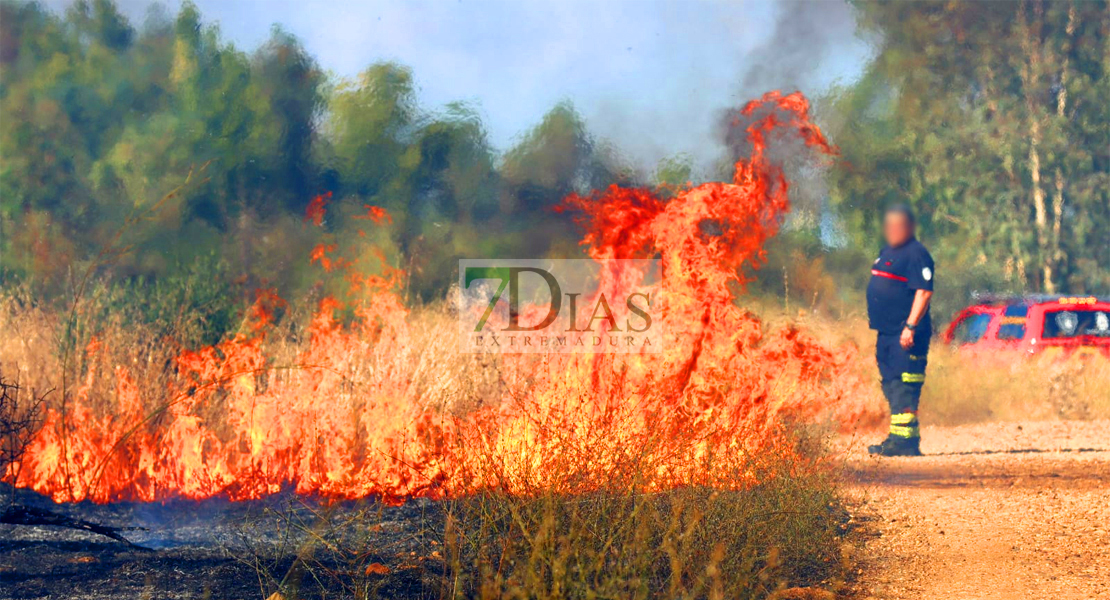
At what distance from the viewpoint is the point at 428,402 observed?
8.56 m

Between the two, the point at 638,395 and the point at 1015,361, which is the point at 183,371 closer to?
the point at 638,395

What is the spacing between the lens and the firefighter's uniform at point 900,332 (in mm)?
10055

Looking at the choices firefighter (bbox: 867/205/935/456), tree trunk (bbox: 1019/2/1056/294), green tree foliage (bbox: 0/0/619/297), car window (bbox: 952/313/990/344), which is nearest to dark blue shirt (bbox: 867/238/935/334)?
firefighter (bbox: 867/205/935/456)

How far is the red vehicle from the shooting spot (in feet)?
46.7

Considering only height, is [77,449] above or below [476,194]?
below

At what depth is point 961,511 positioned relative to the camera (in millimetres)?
7238

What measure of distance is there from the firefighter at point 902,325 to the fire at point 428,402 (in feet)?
5.16

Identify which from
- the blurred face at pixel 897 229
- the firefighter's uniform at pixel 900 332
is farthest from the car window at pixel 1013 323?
the firefighter's uniform at pixel 900 332

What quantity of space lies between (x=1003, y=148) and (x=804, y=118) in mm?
15306

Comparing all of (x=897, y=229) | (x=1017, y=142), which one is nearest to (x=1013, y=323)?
(x=897, y=229)

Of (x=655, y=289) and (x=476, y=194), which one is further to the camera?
(x=476, y=194)

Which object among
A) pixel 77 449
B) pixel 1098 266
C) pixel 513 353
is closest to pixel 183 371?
pixel 77 449

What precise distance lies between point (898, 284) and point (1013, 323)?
5.54 m

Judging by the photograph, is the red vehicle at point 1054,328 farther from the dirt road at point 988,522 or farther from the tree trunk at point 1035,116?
the tree trunk at point 1035,116
